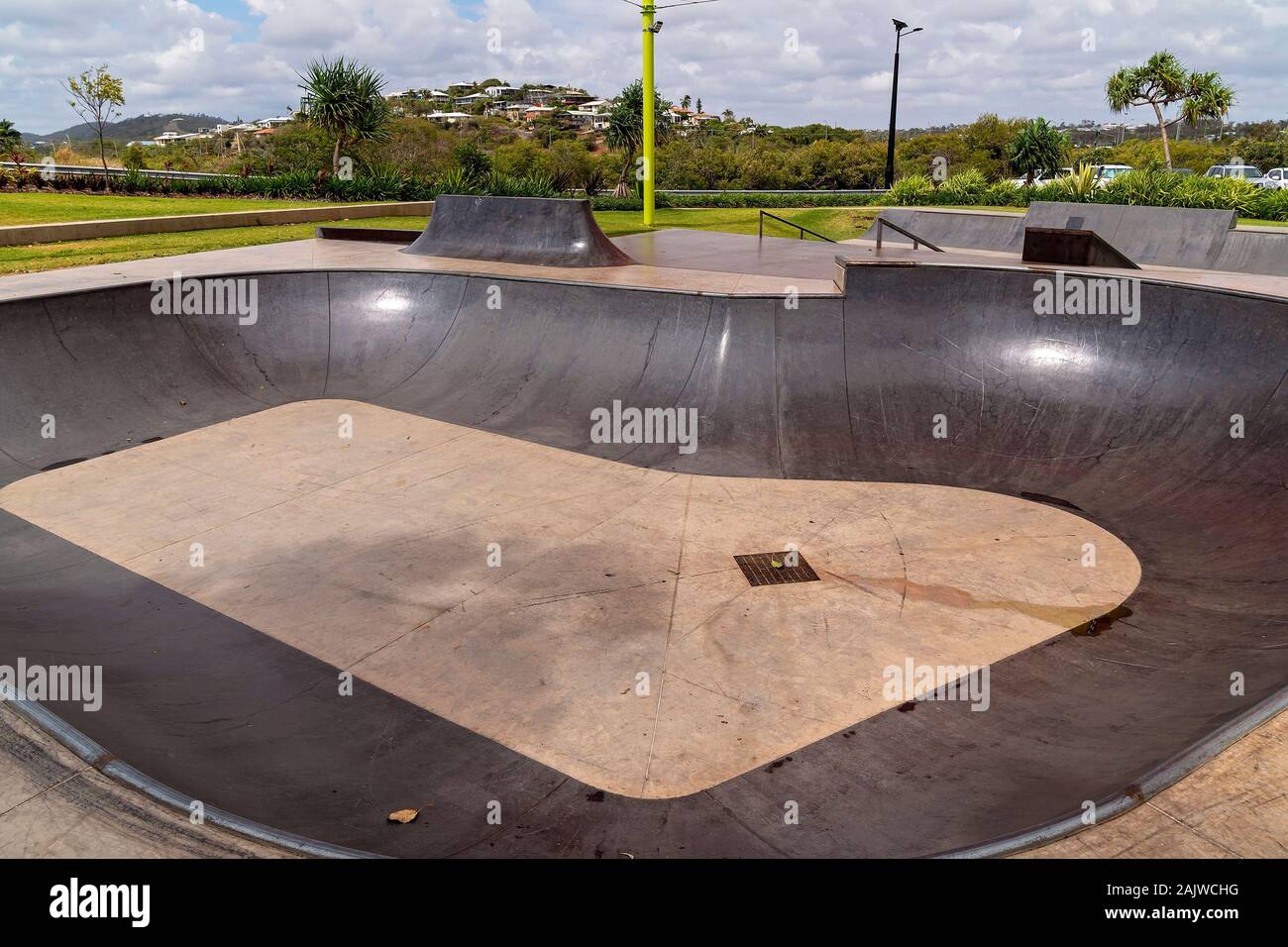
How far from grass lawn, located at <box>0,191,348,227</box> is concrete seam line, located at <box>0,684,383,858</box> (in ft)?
58.2

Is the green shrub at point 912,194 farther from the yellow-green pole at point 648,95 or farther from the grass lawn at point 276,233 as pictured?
the yellow-green pole at point 648,95

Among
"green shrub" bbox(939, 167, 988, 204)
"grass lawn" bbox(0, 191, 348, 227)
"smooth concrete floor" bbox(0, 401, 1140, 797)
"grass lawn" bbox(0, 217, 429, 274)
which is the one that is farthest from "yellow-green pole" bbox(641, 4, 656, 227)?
"green shrub" bbox(939, 167, 988, 204)

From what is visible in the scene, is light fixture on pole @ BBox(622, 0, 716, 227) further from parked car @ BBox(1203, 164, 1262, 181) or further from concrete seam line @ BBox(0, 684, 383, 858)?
parked car @ BBox(1203, 164, 1262, 181)

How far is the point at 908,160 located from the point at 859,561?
150ft

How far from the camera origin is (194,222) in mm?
18375

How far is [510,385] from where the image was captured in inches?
441

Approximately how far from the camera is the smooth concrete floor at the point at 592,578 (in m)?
5.26

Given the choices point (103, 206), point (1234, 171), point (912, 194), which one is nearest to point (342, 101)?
point (103, 206)

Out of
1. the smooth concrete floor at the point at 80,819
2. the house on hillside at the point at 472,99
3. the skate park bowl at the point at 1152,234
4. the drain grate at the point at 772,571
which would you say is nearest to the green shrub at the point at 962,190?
the skate park bowl at the point at 1152,234

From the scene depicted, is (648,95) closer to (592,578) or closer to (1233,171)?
(592,578)

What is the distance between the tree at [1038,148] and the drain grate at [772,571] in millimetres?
28421

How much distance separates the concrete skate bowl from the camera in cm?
421
